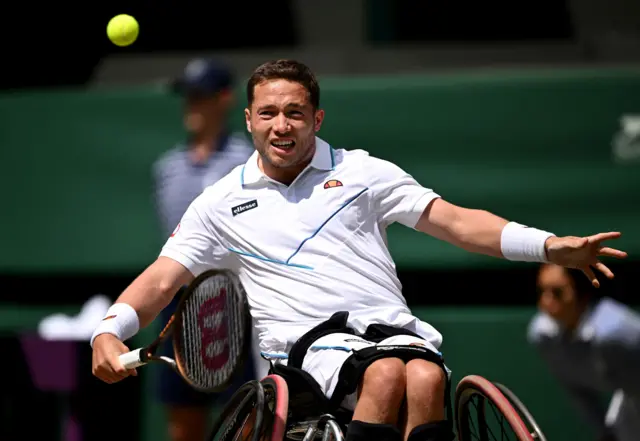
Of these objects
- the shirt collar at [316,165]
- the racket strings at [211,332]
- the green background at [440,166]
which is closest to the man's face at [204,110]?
the green background at [440,166]

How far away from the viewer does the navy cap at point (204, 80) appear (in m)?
5.58

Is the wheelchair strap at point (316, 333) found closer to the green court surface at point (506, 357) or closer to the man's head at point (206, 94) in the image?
the man's head at point (206, 94)

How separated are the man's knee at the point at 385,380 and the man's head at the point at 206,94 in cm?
239

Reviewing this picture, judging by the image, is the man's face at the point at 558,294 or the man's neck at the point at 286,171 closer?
the man's neck at the point at 286,171

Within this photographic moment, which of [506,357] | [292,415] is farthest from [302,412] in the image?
[506,357]

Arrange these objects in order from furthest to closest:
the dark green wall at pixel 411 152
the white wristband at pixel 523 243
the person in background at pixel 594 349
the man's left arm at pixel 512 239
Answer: the dark green wall at pixel 411 152 → the person in background at pixel 594 349 → the white wristband at pixel 523 243 → the man's left arm at pixel 512 239

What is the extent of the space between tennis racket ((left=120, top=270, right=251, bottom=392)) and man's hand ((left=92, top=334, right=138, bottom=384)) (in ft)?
0.58

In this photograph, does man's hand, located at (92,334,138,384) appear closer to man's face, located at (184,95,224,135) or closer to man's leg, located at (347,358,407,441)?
man's leg, located at (347,358,407,441)

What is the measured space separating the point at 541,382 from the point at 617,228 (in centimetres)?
78

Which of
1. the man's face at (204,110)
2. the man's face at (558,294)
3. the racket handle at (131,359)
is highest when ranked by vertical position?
the man's face at (204,110)

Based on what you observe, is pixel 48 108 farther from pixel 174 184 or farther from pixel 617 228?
pixel 617 228

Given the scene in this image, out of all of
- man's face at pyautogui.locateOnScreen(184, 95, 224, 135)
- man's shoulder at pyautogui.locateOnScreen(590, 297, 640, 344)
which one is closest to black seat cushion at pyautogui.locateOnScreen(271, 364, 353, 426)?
man's face at pyautogui.locateOnScreen(184, 95, 224, 135)

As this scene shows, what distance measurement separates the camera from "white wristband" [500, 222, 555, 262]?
11.6ft

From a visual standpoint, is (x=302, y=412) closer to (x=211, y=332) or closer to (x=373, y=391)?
(x=373, y=391)
